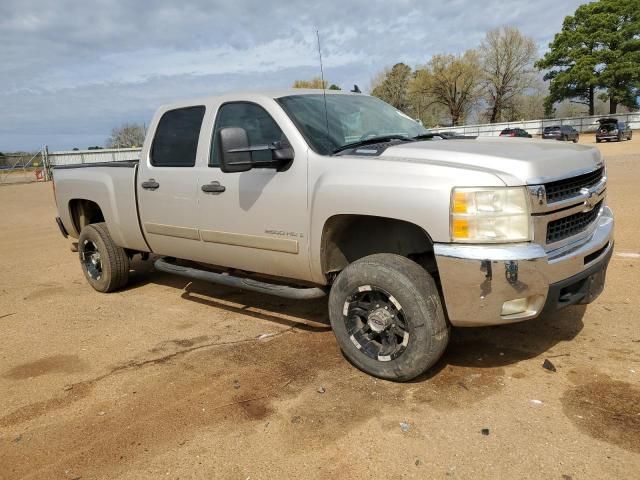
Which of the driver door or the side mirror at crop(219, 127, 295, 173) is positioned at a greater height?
the side mirror at crop(219, 127, 295, 173)

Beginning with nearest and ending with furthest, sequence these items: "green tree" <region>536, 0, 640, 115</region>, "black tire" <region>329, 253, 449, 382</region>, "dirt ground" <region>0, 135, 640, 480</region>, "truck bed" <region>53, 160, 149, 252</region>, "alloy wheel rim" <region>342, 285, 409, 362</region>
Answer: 1. "dirt ground" <region>0, 135, 640, 480</region>
2. "black tire" <region>329, 253, 449, 382</region>
3. "alloy wheel rim" <region>342, 285, 409, 362</region>
4. "truck bed" <region>53, 160, 149, 252</region>
5. "green tree" <region>536, 0, 640, 115</region>

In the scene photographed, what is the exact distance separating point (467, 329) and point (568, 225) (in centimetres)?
142

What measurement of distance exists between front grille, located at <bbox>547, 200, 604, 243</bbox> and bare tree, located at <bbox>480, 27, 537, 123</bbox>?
6444 centimetres

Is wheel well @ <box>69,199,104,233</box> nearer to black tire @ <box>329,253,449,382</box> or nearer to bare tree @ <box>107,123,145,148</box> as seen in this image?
black tire @ <box>329,253,449,382</box>

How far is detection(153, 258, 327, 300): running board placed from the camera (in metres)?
4.02

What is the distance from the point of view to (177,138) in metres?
4.90

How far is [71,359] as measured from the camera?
14.1 ft

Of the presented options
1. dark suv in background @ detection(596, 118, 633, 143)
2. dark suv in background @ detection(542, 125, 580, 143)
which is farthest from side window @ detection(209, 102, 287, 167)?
dark suv in background @ detection(596, 118, 633, 143)

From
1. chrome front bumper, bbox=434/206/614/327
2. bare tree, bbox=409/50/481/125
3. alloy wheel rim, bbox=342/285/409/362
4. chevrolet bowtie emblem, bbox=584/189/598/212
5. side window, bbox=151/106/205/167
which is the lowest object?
alloy wheel rim, bbox=342/285/409/362

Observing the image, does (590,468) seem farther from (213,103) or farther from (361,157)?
(213,103)

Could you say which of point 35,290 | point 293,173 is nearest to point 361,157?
point 293,173

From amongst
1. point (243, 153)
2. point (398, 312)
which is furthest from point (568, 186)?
point (243, 153)

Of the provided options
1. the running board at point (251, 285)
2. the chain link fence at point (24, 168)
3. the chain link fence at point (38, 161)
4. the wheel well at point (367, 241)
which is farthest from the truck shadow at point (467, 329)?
the chain link fence at point (24, 168)

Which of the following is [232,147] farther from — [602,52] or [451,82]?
[451,82]
